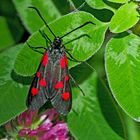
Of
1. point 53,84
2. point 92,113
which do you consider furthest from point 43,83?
point 92,113

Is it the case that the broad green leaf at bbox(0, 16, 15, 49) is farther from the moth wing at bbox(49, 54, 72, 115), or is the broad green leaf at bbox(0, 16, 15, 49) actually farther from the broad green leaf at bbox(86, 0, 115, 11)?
the broad green leaf at bbox(86, 0, 115, 11)

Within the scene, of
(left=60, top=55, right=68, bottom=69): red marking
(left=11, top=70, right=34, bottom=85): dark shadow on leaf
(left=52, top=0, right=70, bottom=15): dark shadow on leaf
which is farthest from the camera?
(left=52, top=0, right=70, bottom=15): dark shadow on leaf

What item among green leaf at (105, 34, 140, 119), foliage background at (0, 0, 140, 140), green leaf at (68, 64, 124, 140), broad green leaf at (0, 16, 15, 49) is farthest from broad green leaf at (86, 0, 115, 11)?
broad green leaf at (0, 16, 15, 49)

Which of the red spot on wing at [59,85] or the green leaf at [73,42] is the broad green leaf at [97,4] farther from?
the red spot on wing at [59,85]

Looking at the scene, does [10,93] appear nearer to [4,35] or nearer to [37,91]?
[37,91]

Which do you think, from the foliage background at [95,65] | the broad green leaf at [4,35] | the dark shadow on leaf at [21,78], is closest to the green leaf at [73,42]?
the foliage background at [95,65]
